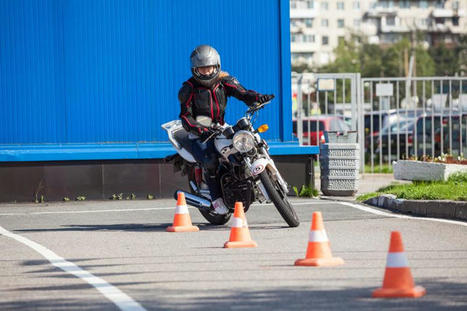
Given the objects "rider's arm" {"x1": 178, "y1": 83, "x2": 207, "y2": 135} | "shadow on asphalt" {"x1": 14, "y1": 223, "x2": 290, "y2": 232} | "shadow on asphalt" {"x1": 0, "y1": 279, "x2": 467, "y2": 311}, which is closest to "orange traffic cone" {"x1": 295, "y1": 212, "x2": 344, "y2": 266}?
"shadow on asphalt" {"x1": 0, "y1": 279, "x2": 467, "y2": 311}

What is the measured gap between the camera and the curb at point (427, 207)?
12.6 meters

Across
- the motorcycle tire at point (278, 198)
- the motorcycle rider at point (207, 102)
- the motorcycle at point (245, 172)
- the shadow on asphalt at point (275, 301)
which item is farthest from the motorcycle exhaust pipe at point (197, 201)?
the shadow on asphalt at point (275, 301)

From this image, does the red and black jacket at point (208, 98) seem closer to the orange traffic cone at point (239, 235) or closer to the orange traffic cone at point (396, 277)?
the orange traffic cone at point (239, 235)

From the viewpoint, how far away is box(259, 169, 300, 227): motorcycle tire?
11.1 m

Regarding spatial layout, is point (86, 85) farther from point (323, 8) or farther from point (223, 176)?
point (323, 8)

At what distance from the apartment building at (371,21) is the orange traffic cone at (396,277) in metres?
123

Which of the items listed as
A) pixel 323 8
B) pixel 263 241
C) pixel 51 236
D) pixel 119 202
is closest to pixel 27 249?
pixel 51 236

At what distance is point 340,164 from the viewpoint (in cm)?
1728

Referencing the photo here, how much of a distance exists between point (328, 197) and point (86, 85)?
4.38 meters

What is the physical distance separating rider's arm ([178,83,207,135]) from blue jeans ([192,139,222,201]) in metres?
0.20

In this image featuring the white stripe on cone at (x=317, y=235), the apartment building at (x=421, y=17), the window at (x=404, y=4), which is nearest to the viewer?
the white stripe on cone at (x=317, y=235)

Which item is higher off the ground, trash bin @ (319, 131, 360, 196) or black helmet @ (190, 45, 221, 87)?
black helmet @ (190, 45, 221, 87)

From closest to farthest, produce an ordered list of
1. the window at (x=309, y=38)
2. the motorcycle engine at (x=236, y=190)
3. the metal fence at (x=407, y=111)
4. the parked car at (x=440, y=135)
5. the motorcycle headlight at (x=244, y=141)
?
1. the motorcycle headlight at (x=244, y=141)
2. the motorcycle engine at (x=236, y=190)
3. the metal fence at (x=407, y=111)
4. the parked car at (x=440, y=135)
5. the window at (x=309, y=38)

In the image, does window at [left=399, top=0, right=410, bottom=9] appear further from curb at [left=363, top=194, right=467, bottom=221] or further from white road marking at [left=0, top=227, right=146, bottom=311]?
white road marking at [left=0, top=227, right=146, bottom=311]
